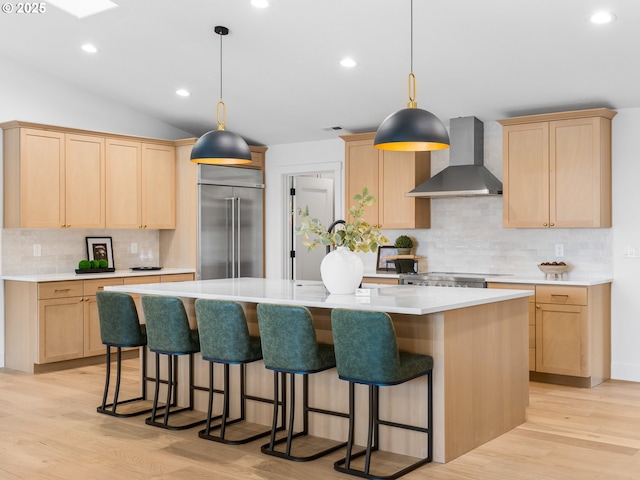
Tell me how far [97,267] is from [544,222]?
176 inches

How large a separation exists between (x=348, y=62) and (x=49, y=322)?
368cm

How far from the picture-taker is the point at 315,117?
7.30 meters

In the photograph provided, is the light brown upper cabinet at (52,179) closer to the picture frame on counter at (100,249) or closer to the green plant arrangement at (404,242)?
the picture frame on counter at (100,249)

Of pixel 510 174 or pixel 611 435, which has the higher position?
pixel 510 174

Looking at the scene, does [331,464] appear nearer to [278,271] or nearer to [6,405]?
[6,405]

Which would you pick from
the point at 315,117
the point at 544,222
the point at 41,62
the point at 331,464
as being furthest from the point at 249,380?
the point at 41,62

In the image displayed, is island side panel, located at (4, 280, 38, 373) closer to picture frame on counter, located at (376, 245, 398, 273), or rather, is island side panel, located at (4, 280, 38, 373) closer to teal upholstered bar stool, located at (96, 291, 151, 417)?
teal upholstered bar stool, located at (96, 291, 151, 417)

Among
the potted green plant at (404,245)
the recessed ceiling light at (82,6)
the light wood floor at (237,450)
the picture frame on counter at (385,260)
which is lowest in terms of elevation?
the light wood floor at (237,450)

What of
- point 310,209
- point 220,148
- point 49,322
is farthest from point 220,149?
point 310,209

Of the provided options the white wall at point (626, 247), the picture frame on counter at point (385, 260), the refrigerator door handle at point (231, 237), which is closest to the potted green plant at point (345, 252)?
the white wall at point (626, 247)

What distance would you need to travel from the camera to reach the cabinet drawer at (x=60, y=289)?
633 cm

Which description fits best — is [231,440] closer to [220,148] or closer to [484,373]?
[484,373]

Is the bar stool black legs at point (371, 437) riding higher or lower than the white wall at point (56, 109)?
lower

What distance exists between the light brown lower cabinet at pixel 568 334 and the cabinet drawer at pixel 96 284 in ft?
12.7
